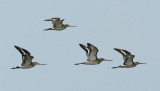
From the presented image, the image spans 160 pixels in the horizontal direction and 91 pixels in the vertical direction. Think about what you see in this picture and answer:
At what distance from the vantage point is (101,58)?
53750mm

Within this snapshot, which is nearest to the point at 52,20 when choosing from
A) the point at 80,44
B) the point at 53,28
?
the point at 53,28

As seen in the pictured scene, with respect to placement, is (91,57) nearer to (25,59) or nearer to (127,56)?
(127,56)

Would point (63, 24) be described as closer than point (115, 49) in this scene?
No

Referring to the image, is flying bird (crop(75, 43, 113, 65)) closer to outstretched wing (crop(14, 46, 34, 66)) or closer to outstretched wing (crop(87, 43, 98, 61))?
outstretched wing (crop(87, 43, 98, 61))

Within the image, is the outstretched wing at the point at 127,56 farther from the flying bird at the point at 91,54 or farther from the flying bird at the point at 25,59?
the flying bird at the point at 25,59

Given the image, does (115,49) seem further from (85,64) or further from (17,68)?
(17,68)

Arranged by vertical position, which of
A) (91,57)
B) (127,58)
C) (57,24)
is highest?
(57,24)

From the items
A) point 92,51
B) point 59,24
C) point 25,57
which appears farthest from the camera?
point 59,24

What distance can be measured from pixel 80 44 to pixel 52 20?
407 centimetres

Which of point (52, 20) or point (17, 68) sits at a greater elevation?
point (52, 20)

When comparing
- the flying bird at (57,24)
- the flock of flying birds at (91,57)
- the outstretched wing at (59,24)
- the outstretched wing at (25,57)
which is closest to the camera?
the outstretched wing at (25,57)

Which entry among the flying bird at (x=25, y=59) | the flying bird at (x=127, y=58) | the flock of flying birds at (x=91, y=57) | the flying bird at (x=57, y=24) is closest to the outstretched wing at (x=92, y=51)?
the flock of flying birds at (x=91, y=57)

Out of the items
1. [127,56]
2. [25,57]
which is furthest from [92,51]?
[25,57]

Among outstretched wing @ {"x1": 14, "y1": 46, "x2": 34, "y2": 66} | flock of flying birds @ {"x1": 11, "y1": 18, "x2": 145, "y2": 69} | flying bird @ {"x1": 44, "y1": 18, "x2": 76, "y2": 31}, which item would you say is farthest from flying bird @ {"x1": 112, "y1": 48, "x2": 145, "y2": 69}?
flying bird @ {"x1": 44, "y1": 18, "x2": 76, "y2": 31}
